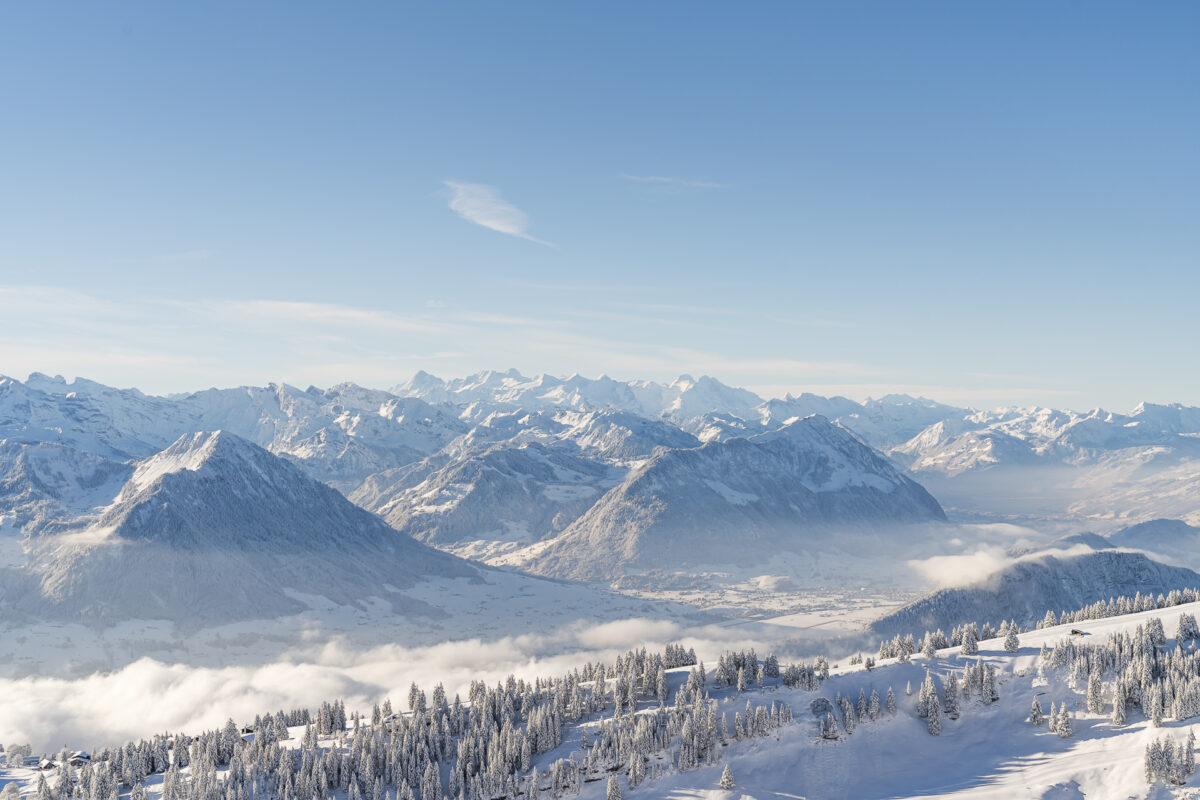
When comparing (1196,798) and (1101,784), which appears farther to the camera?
(1101,784)

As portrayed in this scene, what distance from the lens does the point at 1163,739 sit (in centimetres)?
19850

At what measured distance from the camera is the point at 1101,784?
656 ft

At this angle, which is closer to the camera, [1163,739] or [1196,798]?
[1196,798]

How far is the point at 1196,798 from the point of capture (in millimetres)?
182125

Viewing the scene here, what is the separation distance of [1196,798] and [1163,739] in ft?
58.9

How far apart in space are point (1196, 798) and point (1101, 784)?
69.2ft

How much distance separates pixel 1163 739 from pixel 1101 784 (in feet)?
59.7
